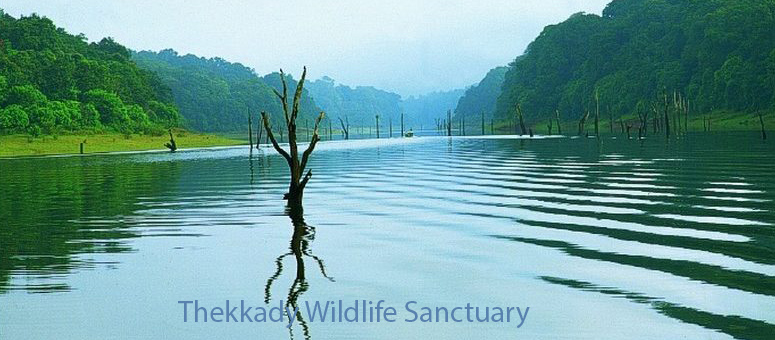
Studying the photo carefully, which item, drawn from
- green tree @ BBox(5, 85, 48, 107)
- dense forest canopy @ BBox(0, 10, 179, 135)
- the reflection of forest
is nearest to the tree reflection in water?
the reflection of forest

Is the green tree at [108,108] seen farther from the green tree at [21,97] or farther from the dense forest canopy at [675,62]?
the dense forest canopy at [675,62]

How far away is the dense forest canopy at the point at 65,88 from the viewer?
340ft

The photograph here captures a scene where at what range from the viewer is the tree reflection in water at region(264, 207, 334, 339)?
1307cm

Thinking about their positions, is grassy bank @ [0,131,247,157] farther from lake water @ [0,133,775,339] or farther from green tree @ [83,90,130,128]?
lake water @ [0,133,775,339]

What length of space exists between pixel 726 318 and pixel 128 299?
9.83 meters

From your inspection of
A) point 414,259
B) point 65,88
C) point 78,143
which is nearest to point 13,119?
point 78,143

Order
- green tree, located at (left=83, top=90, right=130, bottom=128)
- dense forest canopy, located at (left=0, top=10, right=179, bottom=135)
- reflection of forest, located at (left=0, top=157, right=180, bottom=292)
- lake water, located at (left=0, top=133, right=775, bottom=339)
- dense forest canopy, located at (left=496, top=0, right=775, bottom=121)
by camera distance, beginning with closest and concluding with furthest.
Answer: lake water, located at (left=0, top=133, right=775, bottom=339) < reflection of forest, located at (left=0, top=157, right=180, bottom=292) < dense forest canopy, located at (left=0, top=10, right=179, bottom=135) < green tree, located at (left=83, top=90, right=130, bottom=128) < dense forest canopy, located at (left=496, top=0, right=775, bottom=121)

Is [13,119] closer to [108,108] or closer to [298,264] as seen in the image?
[108,108]

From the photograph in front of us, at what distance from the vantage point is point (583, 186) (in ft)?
110

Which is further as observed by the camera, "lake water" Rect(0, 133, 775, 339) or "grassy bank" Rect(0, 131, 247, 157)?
"grassy bank" Rect(0, 131, 247, 157)

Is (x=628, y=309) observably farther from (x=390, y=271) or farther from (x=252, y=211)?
(x=252, y=211)

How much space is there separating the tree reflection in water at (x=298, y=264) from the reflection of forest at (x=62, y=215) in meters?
4.11

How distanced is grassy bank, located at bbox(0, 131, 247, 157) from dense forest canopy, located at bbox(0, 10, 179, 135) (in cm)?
187

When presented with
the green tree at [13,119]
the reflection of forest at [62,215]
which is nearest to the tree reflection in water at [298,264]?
the reflection of forest at [62,215]
